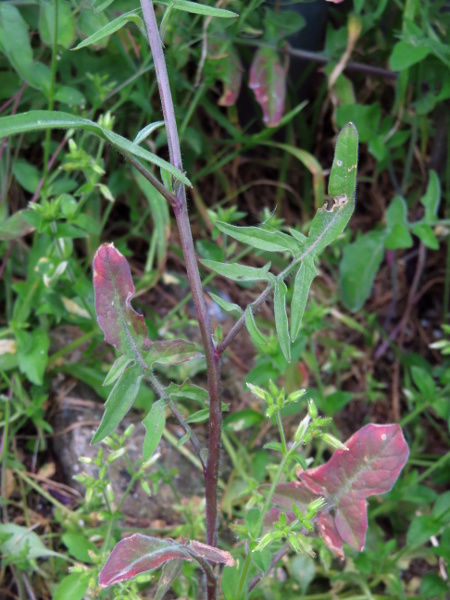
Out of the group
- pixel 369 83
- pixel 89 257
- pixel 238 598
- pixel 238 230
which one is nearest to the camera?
pixel 238 230

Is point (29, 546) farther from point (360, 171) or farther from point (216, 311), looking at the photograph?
point (360, 171)

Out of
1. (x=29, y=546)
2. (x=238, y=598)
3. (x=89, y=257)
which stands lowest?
(x=29, y=546)

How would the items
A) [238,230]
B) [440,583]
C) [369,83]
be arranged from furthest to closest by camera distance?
[369,83], [440,583], [238,230]

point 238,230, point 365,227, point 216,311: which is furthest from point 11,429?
point 365,227

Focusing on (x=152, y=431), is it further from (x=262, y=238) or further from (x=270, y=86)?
(x=270, y=86)

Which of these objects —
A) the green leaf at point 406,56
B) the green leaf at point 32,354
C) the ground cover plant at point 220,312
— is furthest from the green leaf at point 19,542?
the green leaf at point 406,56

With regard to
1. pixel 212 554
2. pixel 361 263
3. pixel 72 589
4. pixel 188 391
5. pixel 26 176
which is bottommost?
pixel 72 589

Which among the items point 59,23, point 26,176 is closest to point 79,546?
point 26,176
